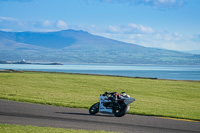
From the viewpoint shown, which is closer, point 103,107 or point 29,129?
point 29,129

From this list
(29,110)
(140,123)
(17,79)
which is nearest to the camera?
(140,123)

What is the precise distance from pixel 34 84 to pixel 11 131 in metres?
26.5

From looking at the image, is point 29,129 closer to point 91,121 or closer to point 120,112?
point 91,121

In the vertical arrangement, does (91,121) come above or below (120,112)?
below

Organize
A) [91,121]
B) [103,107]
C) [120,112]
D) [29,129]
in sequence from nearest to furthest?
[29,129], [91,121], [120,112], [103,107]

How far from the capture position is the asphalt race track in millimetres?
15070

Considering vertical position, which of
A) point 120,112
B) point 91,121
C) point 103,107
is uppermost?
point 103,107

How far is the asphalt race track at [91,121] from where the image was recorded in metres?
15.1

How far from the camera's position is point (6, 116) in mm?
17516

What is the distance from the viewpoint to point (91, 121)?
55.2 feet

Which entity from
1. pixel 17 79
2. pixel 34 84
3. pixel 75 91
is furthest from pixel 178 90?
pixel 17 79

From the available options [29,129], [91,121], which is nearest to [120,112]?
[91,121]

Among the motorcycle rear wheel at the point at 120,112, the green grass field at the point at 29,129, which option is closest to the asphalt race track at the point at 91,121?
the motorcycle rear wheel at the point at 120,112

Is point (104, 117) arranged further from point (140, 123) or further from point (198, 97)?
point (198, 97)
